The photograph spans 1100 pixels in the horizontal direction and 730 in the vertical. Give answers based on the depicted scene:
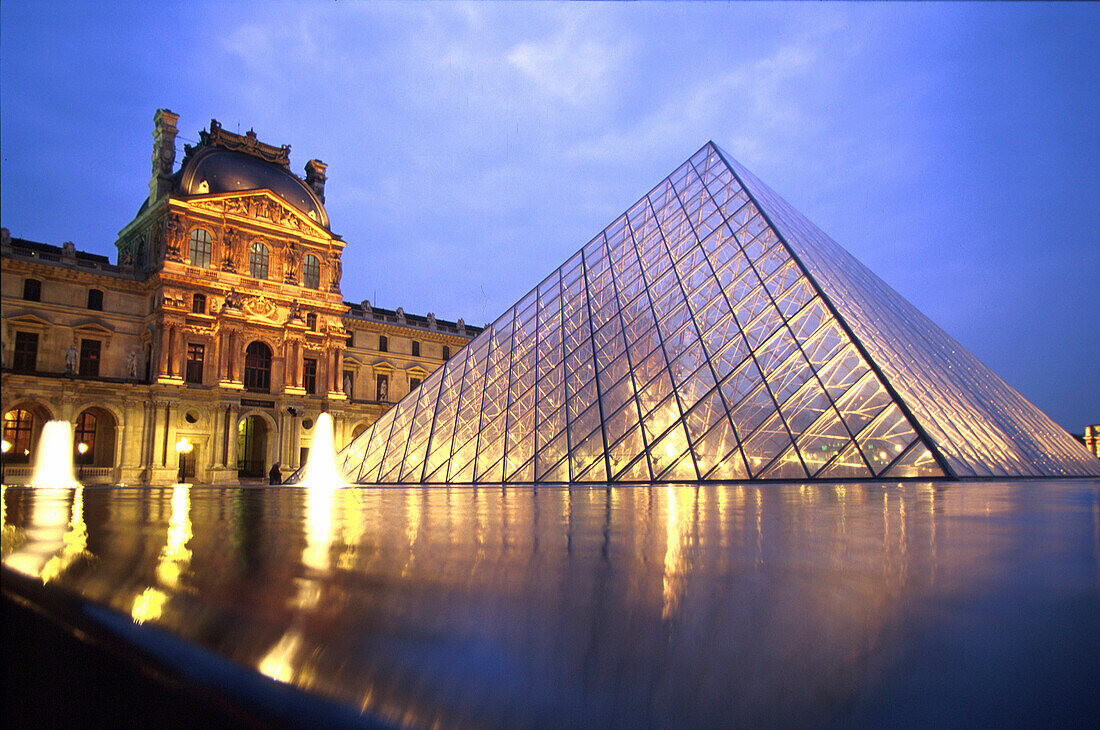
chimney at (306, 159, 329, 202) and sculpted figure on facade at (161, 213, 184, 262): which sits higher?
chimney at (306, 159, 329, 202)

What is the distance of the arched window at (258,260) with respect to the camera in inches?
1617

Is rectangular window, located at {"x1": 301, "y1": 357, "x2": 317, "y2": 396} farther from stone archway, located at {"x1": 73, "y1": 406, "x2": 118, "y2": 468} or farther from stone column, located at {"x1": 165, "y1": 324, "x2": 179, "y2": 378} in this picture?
stone archway, located at {"x1": 73, "y1": 406, "x2": 118, "y2": 468}

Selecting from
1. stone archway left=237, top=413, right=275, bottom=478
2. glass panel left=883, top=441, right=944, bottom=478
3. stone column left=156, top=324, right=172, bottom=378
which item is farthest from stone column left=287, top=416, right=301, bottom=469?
glass panel left=883, top=441, right=944, bottom=478

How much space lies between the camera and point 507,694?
83 centimetres

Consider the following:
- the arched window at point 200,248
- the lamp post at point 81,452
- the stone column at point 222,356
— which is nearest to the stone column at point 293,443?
the stone column at point 222,356

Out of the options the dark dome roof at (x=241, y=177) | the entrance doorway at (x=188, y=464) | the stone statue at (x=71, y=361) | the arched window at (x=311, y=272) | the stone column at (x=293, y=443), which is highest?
the dark dome roof at (x=241, y=177)

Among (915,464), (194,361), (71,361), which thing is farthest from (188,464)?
(915,464)

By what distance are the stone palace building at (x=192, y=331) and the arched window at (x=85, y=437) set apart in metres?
0.07

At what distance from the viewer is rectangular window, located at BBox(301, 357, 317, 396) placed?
141ft

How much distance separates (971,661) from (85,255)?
157 ft

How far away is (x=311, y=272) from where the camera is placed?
43.8 metres

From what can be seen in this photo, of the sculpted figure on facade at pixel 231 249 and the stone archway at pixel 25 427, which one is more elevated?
the sculpted figure on facade at pixel 231 249

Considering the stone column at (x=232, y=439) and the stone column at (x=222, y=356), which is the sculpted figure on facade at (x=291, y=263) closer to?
the stone column at (x=222, y=356)

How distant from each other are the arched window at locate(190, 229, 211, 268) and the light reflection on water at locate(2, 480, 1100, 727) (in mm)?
41336
